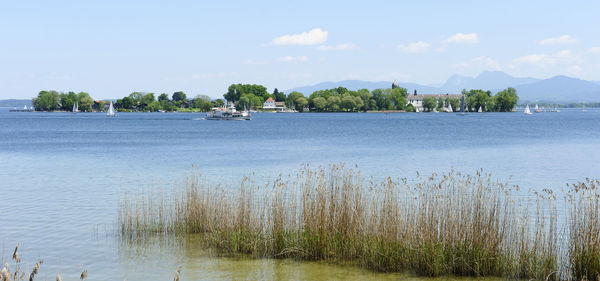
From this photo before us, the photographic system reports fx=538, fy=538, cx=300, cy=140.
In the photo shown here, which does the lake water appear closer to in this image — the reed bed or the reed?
the reed bed

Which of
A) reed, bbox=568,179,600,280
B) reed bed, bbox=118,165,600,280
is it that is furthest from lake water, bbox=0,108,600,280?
reed, bbox=568,179,600,280

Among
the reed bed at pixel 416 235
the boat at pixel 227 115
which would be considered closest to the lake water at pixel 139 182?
the reed bed at pixel 416 235

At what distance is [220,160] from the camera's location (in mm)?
37531

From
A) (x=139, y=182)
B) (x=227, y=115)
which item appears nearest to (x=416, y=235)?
(x=139, y=182)

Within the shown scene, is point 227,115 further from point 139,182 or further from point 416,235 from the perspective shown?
point 416,235

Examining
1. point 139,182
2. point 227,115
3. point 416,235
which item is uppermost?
point 416,235

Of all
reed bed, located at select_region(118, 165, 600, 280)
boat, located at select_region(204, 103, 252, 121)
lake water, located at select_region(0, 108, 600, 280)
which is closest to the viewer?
reed bed, located at select_region(118, 165, 600, 280)

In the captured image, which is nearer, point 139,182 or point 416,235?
point 416,235

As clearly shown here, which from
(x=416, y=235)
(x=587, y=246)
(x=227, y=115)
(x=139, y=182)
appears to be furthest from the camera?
(x=227, y=115)

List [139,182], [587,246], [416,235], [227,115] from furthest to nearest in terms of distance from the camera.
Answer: [227,115] → [139,182] → [416,235] → [587,246]

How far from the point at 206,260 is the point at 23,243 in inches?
201

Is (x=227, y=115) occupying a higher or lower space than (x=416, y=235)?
lower

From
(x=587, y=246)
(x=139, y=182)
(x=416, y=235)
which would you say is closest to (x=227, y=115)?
(x=139, y=182)

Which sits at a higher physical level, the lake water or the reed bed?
the reed bed
